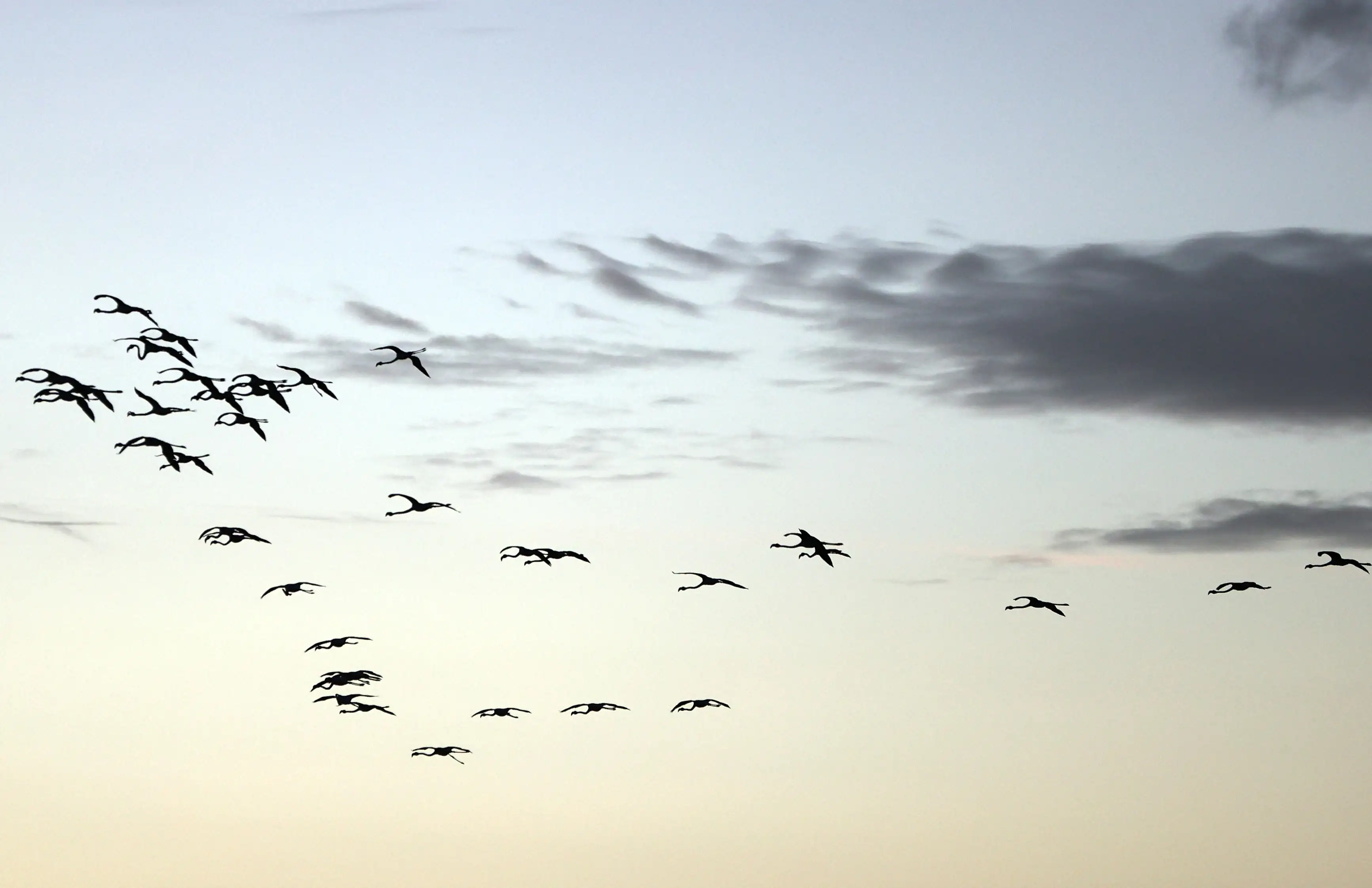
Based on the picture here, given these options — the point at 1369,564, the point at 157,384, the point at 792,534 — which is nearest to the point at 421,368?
the point at 157,384

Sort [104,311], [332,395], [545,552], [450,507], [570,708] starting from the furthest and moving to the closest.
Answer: [570,708]
[545,552]
[450,507]
[332,395]
[104,311]

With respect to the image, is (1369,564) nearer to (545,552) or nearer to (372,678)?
(545,552)

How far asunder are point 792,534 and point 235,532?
4635cm

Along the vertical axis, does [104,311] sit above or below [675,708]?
above

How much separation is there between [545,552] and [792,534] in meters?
32.1

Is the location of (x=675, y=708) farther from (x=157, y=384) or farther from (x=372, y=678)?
(x=157, y=384)

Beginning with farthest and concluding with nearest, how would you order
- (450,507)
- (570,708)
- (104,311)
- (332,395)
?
1. (570,708)
2. (450,507)
3. (332,395)
4. (104,311)

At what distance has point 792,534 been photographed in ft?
447

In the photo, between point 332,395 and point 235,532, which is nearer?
point 332,395

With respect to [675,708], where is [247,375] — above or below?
above

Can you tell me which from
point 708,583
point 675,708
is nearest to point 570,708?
point 675,708

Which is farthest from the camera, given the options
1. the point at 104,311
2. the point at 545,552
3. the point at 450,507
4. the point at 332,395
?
the point at 545,552

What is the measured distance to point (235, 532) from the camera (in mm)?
152625

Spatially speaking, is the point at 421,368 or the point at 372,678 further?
the point at 372,678
